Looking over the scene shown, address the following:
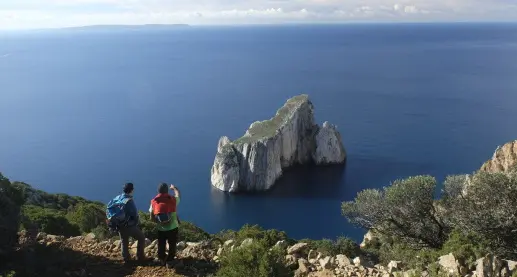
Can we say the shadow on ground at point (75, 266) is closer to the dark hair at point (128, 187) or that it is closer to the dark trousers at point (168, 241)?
the dark trousers at point (168, 241)

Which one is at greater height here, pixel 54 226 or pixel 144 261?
pixel 144 261

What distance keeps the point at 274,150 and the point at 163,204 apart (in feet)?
141

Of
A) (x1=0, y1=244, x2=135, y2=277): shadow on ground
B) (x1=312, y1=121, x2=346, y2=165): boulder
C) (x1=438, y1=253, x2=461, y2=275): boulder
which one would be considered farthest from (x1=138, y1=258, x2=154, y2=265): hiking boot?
(x1=312, y1=121, x2=346, y2=165): boulder

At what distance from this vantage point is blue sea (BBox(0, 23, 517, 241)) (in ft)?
144

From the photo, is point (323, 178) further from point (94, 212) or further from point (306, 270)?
point (306, 270)

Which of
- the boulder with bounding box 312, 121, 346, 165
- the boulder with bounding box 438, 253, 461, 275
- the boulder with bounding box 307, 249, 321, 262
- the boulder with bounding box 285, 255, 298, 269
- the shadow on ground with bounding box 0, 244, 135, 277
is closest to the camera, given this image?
the boulder with bounding box 438, 253, 461, 275

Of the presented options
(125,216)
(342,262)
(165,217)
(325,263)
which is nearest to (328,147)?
(342,262)

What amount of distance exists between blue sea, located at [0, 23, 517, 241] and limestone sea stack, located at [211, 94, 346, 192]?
1.63 metres

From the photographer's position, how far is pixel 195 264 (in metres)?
7.05

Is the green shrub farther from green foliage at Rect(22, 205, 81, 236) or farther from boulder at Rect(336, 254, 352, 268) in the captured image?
green foliage at Rect(22, 205, 81, 236)

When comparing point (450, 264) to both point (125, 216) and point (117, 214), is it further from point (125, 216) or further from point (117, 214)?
point (117, 214)

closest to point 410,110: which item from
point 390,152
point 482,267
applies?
point 390,152

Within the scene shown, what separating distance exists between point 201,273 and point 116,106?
248ft

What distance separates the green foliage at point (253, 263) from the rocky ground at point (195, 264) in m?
0.88
